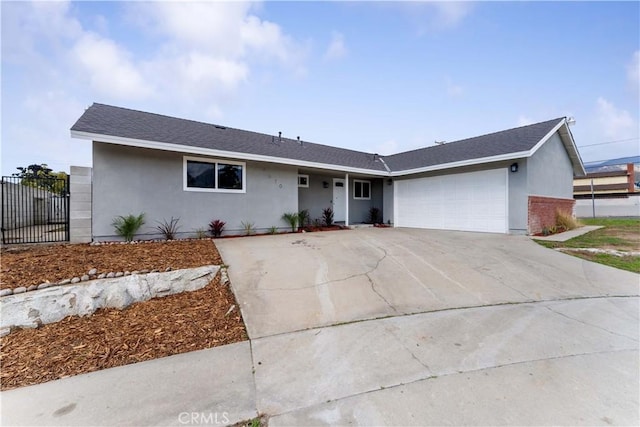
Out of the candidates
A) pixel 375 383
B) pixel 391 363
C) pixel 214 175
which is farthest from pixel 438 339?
pixel 214 175

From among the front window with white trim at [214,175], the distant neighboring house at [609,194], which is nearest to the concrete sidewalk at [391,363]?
the front window with white trim at [214,175]

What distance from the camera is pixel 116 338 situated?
3.41 metres

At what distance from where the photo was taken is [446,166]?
1168cm

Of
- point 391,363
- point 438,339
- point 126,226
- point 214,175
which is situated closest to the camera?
point 391,363

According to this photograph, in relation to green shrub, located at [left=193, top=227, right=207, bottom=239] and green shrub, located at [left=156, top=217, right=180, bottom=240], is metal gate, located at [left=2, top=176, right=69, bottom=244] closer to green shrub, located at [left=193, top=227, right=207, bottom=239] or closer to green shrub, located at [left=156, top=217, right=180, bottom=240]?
green shrub, located at [left=156, top=217, right=180, bottom=240]

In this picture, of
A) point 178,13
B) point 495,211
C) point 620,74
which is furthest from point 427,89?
point 178,13

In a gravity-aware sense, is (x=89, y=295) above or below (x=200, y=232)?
below

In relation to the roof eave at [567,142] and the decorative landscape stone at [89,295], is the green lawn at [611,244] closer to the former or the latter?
the roof eave at [567,142]

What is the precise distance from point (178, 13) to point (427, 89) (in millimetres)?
10597

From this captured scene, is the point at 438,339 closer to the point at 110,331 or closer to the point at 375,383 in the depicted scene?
the point at 375,383

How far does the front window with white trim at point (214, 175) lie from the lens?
29.6 feet

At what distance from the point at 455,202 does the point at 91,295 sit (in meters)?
12.6

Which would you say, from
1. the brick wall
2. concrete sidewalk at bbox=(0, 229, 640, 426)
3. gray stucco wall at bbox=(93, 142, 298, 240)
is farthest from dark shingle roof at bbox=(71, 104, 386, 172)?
the brick wall

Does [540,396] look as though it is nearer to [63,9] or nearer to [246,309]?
[246,309]
